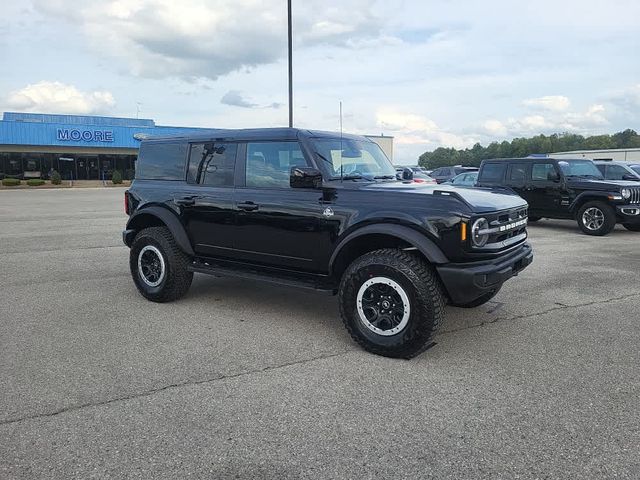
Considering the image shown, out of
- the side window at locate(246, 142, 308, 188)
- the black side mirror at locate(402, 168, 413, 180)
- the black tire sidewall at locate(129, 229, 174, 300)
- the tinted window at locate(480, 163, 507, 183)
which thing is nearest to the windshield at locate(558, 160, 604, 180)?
the tinted window at locate(480, 163, 507, 183)

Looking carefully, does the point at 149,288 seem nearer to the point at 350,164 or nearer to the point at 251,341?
the point at 251,341

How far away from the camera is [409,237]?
4160 mm

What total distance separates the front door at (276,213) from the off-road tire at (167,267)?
0.80 metres

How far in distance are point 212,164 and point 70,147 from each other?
45657 millimetres

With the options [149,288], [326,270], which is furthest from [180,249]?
[326,270]

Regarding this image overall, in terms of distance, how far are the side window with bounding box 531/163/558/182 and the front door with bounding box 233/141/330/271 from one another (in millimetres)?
9562

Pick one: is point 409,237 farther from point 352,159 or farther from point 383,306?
point 352,159

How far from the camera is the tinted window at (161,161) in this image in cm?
588

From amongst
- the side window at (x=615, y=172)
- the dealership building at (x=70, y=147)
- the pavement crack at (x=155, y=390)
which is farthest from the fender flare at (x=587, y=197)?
the dealership building at (x=70, y=147)

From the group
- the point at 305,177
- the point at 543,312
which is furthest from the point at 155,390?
the point at 543,312

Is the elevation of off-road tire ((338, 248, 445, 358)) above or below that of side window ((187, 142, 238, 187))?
below

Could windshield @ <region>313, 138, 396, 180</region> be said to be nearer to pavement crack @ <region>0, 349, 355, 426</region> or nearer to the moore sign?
pavement crack @ <region>0, 349, 355, 426</region>

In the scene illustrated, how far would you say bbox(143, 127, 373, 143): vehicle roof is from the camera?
500 cm

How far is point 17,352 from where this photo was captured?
14.0 feet
